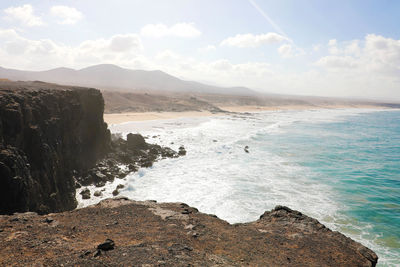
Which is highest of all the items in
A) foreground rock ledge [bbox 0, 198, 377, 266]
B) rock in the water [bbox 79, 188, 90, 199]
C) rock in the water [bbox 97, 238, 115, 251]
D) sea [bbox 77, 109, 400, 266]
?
rock in the water [bbox 97, 238, 115, 251]

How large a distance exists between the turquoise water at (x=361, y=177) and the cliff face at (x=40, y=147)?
16.2 metres

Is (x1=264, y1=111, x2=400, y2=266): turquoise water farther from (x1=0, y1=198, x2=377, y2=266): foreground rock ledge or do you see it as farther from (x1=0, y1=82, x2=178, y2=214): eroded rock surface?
(x1=0, y1=82, x2=178, y2=214): eroded rock surface

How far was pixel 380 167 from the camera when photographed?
997 inches

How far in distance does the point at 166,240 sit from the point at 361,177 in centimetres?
2141

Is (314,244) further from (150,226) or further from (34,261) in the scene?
(34,261)

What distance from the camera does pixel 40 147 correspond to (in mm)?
13633

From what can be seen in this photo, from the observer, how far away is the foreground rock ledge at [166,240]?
6.50 m

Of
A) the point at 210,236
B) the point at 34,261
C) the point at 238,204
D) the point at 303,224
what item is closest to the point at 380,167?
the point at 238,204

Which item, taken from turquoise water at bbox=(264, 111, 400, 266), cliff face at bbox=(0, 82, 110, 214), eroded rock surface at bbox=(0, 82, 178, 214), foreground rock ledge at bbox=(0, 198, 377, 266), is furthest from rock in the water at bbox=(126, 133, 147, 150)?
foreground rock ledge at bbox=(0, 198, 377, 266)

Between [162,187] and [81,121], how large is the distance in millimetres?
10286

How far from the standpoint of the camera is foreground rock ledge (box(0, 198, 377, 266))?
6.50m

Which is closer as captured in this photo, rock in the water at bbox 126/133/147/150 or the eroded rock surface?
the eroded rock surface

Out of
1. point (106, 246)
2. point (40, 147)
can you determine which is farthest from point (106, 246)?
point (40, 147)

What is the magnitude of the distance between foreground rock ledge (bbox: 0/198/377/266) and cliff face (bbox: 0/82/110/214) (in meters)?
2.83
